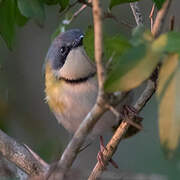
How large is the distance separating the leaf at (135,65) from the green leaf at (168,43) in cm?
2

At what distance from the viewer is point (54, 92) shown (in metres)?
2.94

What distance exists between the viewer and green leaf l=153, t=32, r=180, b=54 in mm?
1315

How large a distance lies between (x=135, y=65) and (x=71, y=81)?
5.12 feet

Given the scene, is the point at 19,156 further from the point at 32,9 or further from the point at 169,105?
the point at 169,105

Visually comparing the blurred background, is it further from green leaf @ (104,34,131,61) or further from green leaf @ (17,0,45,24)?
green leaf @ (104,34,131,61)

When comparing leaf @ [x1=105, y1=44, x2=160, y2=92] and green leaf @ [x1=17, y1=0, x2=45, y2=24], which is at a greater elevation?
green leaf @ [x1=17, y1=0, x2=45, y2=24]

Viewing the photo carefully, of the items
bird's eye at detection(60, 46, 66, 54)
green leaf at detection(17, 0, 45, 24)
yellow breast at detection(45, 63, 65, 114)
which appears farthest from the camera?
bird's eye at detection(60, 46, 66, 54)

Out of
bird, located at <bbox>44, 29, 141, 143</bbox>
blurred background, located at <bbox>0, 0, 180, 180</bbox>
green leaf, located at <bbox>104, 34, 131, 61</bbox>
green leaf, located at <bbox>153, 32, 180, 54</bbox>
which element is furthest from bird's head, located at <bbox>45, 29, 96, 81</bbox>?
→ green leaf, located at <bbox>153, 32, 180, 54</bbox>

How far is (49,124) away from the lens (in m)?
5.50

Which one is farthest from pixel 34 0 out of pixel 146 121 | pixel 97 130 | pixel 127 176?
pixel 146 121

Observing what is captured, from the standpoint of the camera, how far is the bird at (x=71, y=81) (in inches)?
110

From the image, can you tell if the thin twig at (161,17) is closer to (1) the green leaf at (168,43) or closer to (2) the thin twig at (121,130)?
(1) the green leaf at (168,43)

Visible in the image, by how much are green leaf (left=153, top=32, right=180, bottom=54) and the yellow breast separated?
1608mm

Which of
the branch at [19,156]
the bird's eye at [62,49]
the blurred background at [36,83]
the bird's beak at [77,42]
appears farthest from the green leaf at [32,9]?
the blurred background at [36,83]
